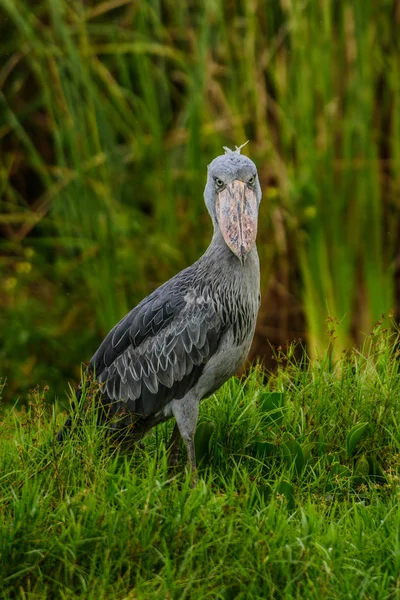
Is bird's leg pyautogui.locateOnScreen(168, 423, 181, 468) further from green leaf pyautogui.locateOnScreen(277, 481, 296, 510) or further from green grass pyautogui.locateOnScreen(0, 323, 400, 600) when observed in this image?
green leaf pyautogui.locateOnScreen(277, 481, 296, 510)

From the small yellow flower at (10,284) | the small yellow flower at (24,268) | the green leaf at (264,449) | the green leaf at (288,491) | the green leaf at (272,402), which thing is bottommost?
the green leaf at (288,491)

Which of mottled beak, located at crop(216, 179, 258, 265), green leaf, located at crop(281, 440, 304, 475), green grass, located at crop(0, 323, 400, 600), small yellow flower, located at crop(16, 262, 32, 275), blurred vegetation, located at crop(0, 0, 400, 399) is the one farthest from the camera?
small yellow flower, located at crop(16, 262, 32, 275)

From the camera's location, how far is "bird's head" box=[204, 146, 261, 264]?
426 cm

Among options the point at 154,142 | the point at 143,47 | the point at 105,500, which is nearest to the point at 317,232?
the point at 154,142

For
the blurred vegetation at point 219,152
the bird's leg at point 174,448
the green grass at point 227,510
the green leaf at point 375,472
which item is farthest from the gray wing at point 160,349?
the blurred vegetation at point 219,152

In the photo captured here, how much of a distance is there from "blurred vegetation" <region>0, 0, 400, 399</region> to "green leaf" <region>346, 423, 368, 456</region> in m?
1.87

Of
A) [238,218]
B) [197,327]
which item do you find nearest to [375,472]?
[197,327]

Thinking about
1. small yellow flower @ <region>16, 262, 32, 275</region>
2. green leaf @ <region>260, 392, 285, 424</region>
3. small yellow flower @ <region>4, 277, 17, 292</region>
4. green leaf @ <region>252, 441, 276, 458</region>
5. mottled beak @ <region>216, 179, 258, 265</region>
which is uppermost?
mottled beak @ <region>216, 179, 258, 265</region>

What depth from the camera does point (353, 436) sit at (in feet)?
13.8

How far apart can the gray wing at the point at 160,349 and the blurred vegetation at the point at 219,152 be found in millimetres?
1785

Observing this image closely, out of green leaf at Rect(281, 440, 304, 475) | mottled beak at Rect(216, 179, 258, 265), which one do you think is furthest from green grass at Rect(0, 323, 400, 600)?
mottled beak at Rect(216, 179, 258, 265)

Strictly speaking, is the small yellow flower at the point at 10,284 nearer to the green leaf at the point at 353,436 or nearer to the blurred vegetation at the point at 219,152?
the blurred vegetation at the point at 219,152

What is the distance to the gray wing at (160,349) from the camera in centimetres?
433

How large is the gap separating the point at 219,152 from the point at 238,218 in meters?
2.33
